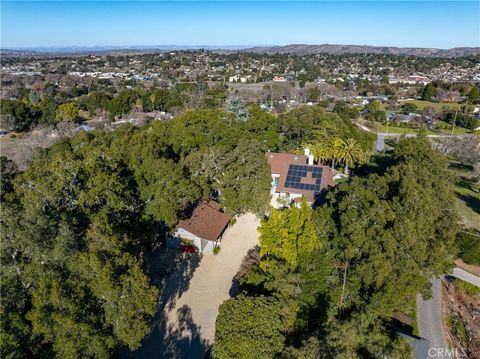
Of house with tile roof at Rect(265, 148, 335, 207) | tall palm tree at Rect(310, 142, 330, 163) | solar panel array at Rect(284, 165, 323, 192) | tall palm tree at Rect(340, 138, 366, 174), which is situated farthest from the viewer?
tall palm tree at Rect(310, 142, 330, 163)

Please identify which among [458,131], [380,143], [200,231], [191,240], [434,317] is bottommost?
[458,131]

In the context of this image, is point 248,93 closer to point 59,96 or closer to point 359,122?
point 359,122

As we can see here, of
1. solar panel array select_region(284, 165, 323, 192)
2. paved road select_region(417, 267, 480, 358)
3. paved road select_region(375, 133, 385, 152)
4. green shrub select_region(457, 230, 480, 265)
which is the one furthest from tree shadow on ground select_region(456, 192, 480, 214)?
paved road select_region(375, 133, 385, 152)

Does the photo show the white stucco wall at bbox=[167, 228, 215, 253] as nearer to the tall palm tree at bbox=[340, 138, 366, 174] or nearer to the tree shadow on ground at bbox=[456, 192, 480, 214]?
the tall palm tree at bbox=[340, 138, 366, 174]

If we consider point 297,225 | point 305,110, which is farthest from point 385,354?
point 305,110

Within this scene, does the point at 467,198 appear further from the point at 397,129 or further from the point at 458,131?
the point at 458,131

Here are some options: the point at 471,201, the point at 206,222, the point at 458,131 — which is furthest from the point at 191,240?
the point at 458,131
